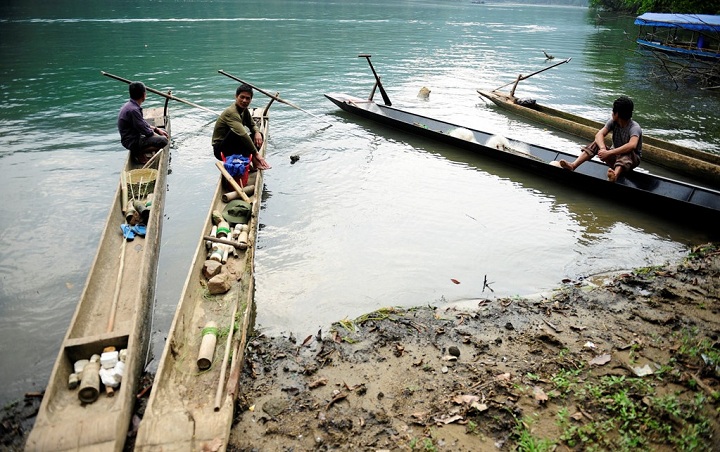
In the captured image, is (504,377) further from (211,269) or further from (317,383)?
(211,269)

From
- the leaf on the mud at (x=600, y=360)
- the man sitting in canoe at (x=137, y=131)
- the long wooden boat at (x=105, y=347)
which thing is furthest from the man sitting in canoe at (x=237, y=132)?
the leaf on the mud at (x=600, y=360)

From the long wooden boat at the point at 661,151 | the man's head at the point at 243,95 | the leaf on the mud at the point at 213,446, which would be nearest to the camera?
the leaf on the mud at the point at 213,446

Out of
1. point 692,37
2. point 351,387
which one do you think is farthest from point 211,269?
point 692,37

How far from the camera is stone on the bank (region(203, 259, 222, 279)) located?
5105mm

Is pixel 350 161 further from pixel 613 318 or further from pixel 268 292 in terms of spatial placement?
pixel 613 318

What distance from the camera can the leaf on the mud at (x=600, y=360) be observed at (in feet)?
13.9

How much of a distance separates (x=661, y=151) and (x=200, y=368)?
1023 centimetres

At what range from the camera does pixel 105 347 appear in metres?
3.96

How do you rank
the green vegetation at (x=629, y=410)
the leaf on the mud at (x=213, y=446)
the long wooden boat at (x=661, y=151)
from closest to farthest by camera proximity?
the leaf on the mud at (x=213, y=446), the green vegetation at (x=629, y=410), the long wooden boat at (x=661, y=151)

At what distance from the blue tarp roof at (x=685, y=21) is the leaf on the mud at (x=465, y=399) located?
2088 centimetres

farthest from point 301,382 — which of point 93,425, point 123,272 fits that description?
point 123,272

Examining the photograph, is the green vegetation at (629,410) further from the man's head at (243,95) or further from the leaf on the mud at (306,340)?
the man's head at (243,95)

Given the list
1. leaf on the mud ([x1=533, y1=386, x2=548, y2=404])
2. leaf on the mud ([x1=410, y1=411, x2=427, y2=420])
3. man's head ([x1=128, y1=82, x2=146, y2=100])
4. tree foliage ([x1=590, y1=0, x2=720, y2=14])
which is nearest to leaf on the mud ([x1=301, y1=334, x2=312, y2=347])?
leaf on the mud ([x1=410, y1=411, x2=427, y2=420])

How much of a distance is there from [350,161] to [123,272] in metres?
5.94
